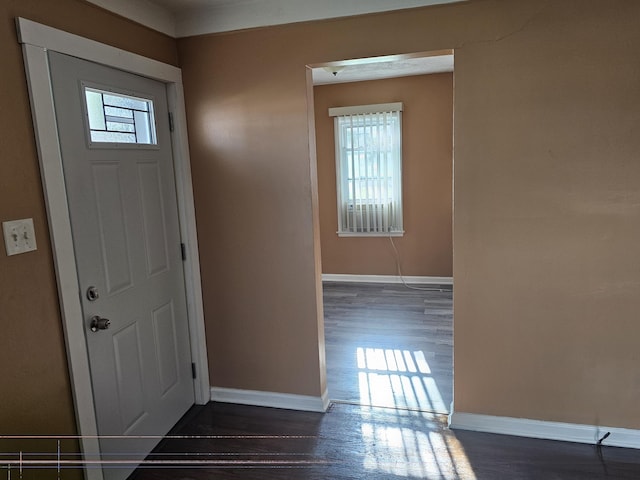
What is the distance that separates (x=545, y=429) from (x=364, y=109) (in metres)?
3.79

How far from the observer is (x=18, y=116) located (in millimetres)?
1559

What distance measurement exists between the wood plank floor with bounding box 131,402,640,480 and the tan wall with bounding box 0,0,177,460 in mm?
772

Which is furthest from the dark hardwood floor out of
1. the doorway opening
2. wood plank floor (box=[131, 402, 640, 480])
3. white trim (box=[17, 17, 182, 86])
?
white trim (box=[17, 17, 182, 86])

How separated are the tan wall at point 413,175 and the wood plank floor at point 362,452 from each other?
286 cm

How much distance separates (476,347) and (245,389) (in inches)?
58.0

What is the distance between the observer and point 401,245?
17.3 feet

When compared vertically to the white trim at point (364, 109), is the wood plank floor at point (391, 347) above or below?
below

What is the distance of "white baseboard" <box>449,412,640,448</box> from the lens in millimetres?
2201

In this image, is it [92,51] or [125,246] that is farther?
[125,246]

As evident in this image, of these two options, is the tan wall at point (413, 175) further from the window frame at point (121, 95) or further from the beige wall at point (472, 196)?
the window frame at point (121, 95)

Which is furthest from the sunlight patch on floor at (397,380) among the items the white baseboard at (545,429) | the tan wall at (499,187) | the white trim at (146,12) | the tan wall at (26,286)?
the white trim at (146,12)

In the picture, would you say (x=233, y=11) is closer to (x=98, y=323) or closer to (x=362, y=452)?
(x=98, y=323)

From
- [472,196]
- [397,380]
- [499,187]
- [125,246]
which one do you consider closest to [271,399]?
[397,380]

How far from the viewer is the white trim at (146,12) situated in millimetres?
1978
